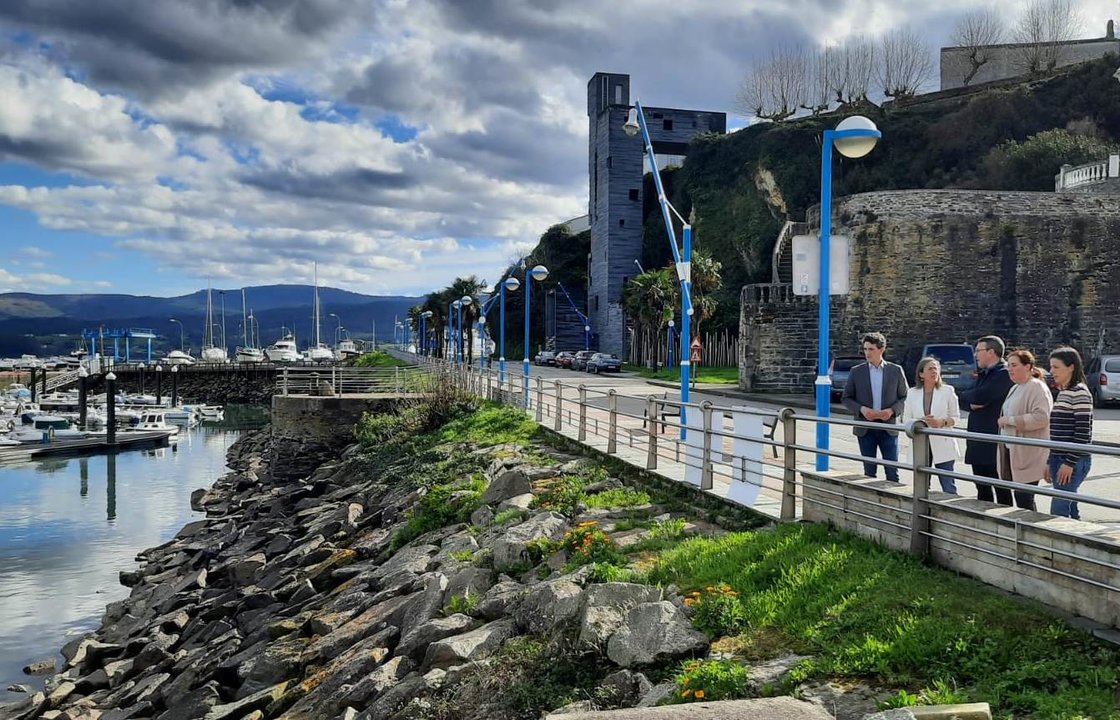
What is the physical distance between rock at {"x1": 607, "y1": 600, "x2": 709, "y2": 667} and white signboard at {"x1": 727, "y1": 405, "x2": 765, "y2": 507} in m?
3.30

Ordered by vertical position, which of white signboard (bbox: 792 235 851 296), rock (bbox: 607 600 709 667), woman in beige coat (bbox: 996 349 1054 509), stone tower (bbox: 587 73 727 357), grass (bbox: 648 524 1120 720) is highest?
stone tower (bbox: 587 73 727 357)

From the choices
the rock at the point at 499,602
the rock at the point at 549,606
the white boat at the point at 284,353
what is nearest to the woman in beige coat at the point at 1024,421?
the rock at the point at 549,606

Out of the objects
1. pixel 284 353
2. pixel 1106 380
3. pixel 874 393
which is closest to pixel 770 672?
pixel 874 393

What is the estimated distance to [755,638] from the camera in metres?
5.86

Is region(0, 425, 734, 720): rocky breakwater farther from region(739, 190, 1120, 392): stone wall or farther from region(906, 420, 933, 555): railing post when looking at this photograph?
region(739, 190, 1120, 392): stone wall

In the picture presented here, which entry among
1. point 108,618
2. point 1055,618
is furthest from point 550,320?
point 1055,618

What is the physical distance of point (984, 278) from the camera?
102 feet

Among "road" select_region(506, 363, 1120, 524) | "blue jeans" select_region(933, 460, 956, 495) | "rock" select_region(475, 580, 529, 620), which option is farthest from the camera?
"road" select_region(506, 363, 1120, 524)

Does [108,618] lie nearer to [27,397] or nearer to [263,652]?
[263,652]

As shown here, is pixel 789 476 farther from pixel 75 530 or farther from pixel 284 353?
pixel 284 353

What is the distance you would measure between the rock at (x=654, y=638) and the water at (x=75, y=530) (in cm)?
1175

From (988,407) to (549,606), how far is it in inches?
161

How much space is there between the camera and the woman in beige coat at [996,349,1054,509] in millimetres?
6844

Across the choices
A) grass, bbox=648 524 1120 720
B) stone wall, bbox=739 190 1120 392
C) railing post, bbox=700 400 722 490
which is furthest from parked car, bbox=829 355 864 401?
grass, bbox=648 524 1120 720
